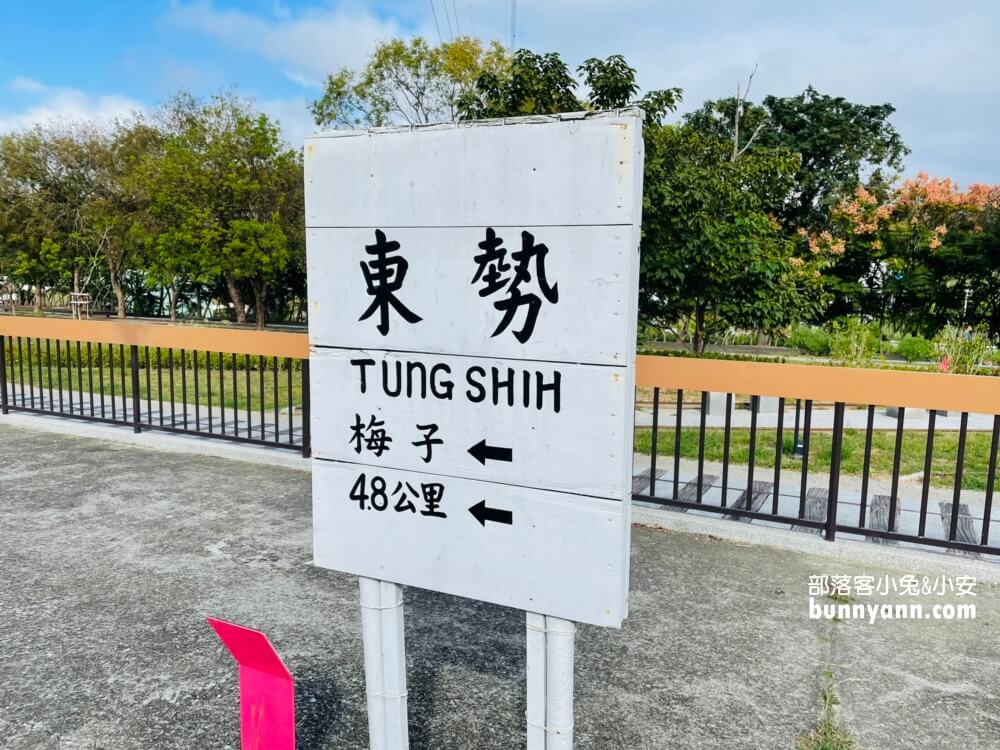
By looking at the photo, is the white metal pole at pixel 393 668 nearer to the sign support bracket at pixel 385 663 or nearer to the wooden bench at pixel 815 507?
the sign support bracket at pixel 385 663

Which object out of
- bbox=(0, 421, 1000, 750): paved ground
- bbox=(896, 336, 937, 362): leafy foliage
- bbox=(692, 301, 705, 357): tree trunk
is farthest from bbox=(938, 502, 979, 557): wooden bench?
bbox=(896, 336, 937, 362): leafy foliage

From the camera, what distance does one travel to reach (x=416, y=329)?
6.64ft

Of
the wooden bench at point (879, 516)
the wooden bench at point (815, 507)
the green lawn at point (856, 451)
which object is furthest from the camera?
the green lawn at point (856, 451)

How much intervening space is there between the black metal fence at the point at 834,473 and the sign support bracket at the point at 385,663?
108 inches

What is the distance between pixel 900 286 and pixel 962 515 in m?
26.9

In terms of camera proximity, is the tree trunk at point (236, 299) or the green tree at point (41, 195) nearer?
the tree trunk at point (236, 299)

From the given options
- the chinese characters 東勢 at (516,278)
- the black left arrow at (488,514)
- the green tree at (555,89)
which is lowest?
the black left arrow at (488,514)

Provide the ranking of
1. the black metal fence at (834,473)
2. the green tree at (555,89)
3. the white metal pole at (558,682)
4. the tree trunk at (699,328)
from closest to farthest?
the white metal pole at (558,682) → the black metal fence at (834,473) → the green tree at (555,89) → the tree trunk at (699,328)

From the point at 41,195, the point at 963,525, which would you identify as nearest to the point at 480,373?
the point at 963,525

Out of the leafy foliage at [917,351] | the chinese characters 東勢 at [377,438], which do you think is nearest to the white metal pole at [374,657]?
the chinese characters 東勢 at [377,438]

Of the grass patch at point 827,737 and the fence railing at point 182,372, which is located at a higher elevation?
the fence railing at point 182,372

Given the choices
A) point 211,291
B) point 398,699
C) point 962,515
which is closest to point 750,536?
point 962,515

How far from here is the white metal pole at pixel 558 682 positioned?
194cm

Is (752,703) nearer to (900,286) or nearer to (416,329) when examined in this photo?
(416,329)
